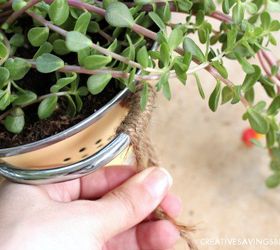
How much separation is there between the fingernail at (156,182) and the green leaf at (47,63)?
0.22 m

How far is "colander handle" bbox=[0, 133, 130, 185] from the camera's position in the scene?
0.51 metres

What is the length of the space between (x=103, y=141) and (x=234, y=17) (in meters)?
0.21

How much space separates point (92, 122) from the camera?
47cm

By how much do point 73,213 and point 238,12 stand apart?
0.29 metres

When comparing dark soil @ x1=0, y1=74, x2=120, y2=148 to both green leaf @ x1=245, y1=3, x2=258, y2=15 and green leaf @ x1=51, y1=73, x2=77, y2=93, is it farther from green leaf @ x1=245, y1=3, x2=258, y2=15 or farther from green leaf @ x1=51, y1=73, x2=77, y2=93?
green leaf @ x1=245, y1=3, x2=258, y2=15

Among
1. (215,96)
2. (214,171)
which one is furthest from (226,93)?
Result: (214,171)

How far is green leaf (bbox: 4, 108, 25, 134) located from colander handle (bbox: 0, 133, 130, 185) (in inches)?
2.1

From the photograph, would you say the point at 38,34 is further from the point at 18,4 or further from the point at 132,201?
the point at 132,201

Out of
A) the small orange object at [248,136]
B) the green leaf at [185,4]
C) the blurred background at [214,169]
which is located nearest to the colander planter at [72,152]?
the green leaf at [185,4]

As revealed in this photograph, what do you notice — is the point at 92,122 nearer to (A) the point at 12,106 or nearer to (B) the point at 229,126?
(A) the point at 12,106

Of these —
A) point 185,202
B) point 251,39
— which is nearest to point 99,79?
point 251,39

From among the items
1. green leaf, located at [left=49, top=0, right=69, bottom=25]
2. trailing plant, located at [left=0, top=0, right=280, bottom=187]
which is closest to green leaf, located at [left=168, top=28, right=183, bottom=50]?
trailing plant, located at [left=0, top=0, right=280, bottom=187]

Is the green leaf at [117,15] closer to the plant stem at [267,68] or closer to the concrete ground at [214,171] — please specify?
the plant stem at [267,68]

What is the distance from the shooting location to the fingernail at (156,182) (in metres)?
0.59
